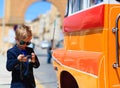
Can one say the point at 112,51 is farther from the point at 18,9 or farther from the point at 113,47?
the point at 18,9

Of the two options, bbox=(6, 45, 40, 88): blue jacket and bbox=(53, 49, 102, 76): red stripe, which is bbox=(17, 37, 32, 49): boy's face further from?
bbox=(53, 49, 102, 76): red stripe

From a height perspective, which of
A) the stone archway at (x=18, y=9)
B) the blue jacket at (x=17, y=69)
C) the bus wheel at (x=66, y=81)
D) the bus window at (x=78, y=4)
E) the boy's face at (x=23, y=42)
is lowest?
the bus wheel at (x=66, y=81)

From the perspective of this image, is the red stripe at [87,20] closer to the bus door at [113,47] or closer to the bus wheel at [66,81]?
the bus door at [113,47]

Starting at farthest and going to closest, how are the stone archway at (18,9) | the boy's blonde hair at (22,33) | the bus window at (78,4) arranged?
the stone archway at (18,9), the bus window at (78,4), the boy's blonde hair at (22,33)

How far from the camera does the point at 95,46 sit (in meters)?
4.16

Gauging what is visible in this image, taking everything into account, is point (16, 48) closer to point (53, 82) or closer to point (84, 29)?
point (84, 29)

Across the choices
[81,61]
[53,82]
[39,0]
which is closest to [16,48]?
[81,61]

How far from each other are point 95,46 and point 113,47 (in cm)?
36

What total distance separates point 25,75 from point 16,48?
354 millimetres

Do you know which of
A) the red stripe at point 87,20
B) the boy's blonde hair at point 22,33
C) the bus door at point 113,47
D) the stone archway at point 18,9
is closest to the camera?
the bus door at point 113,47

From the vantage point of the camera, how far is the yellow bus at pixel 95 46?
3.78m

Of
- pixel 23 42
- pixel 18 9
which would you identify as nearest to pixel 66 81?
pixel 23 42

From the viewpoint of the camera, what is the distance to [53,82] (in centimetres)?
1123

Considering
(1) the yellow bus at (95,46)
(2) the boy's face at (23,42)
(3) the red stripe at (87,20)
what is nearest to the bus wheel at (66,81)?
(1) the yellow bus at (95,46)
